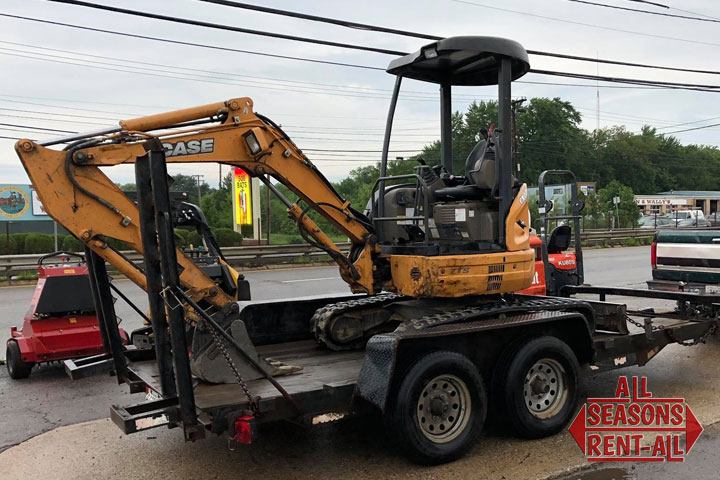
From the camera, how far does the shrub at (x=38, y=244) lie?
25.0 meters

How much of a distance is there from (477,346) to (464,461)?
96cm

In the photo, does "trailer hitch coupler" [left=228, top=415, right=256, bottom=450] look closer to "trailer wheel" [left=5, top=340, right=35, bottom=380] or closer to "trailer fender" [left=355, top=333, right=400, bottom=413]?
"trailer fender" [left=355, top=333, right=400, bottom=413]

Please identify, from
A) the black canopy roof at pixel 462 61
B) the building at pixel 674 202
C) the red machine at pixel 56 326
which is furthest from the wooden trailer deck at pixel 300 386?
the building at pixel 674 202

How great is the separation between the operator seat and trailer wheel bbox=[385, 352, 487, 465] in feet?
5.47

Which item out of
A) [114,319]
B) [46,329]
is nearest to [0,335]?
[46,329]

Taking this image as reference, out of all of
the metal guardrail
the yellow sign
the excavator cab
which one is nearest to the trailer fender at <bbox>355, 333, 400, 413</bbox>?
the excavator cab

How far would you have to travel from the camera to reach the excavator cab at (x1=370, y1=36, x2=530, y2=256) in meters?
6.13

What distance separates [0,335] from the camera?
1132 centimetres

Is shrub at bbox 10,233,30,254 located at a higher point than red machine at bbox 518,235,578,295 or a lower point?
higher

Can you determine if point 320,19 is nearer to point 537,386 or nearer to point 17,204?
point 537,386

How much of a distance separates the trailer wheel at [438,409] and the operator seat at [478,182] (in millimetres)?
1668

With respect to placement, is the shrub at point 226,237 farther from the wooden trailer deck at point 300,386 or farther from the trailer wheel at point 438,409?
the trailer wheel at point 438,409

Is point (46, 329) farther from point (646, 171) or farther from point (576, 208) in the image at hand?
point (646, 171)

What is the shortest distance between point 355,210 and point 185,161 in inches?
69.2
